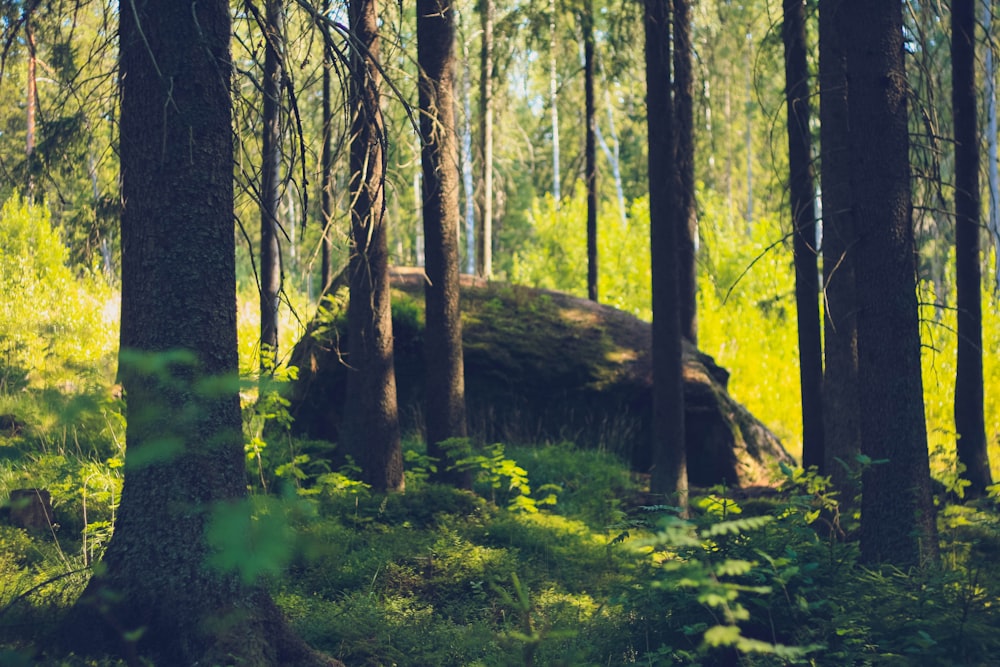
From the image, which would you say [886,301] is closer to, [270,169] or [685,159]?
[270,169]

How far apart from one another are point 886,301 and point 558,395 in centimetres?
624

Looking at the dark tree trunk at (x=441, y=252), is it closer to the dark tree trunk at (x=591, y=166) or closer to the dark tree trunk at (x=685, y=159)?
the dark tree trunk at (x=685, y=159)

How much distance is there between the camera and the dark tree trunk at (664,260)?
30.4 ft

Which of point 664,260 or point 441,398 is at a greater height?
point 664,260

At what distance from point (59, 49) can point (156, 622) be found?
4073 mm

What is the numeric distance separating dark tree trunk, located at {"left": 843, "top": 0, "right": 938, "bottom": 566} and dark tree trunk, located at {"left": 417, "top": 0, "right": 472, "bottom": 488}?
3957 millimetres

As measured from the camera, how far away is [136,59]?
4.63 metres

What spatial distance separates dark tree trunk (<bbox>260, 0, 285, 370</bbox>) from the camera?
496 centimetres

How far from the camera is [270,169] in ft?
25.0

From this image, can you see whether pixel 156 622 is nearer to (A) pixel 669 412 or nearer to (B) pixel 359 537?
(B) pixel 359 537

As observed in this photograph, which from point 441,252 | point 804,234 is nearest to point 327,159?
point 441,252

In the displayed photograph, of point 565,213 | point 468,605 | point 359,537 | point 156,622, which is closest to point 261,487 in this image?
point 359,537

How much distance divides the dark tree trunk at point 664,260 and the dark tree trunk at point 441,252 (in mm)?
2150

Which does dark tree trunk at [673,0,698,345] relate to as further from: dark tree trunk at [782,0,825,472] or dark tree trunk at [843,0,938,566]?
dark tree trunk at [843,0,938,566]
